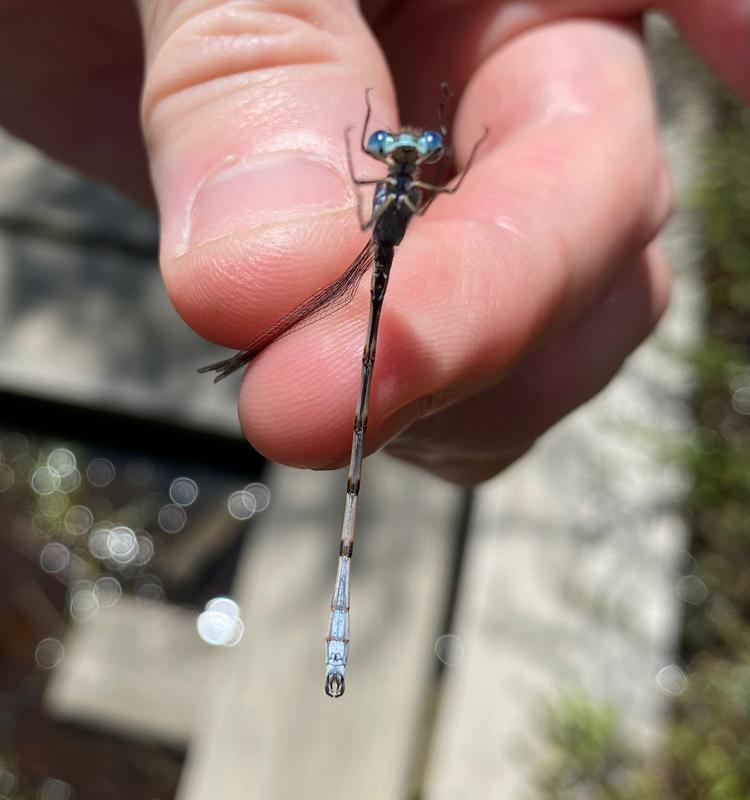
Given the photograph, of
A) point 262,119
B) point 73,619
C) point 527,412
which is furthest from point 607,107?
point 73,619

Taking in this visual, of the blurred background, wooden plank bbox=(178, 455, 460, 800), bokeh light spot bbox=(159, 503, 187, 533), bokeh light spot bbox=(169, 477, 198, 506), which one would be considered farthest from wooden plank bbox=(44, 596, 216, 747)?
bokeh light spot bbox=(169, 477, 198, 506)

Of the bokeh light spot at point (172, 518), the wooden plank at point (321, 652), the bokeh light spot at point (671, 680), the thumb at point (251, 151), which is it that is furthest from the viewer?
the bokeh light spot at point (172, 518)

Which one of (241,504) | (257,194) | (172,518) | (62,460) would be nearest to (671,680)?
(241,504)

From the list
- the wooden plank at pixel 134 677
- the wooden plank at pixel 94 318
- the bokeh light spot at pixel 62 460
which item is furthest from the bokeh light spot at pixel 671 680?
the bokeh light spot at pixel 62 460


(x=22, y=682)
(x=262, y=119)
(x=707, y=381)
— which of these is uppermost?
(x=262, y=119)

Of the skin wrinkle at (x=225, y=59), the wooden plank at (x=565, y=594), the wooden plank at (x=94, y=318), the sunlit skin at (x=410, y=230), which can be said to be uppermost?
the skin wrinkle at (x=225, y=59)

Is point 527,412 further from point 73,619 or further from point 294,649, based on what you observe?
point 73,619

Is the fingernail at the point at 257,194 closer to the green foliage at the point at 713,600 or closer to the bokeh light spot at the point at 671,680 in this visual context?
the green foliage at the point at 713,600
